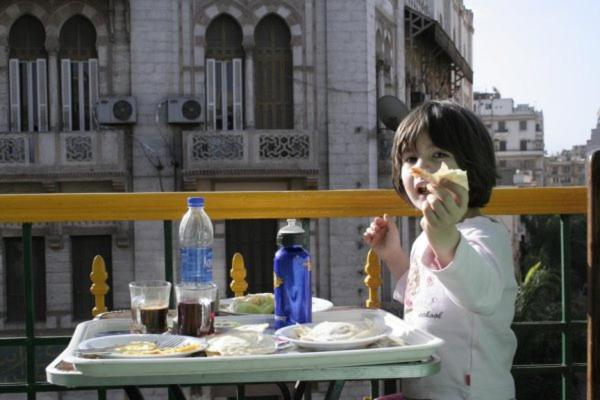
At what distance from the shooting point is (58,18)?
16078 millimetres

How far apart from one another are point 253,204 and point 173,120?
502 inches

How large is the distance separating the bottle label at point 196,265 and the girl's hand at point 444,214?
76 cm

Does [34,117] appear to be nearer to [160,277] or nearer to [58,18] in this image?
[58,18]

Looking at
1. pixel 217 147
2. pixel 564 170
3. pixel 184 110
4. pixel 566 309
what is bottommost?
pixel 566 309

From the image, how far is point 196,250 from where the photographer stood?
2.44m

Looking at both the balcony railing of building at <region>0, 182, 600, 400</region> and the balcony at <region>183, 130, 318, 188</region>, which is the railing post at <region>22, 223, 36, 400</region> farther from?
the balcony at <region>183, 130, 318, 188</region>

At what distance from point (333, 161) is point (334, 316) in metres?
14.1

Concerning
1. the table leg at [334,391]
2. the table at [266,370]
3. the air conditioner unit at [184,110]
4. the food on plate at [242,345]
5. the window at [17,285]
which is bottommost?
the window at [17,285]

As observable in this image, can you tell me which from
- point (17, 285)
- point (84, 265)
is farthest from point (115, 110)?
point (17, 285)

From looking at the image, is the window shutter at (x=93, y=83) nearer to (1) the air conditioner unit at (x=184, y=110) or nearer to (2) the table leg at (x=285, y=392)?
(1) the air conditioner unit at (x=184, y=110)

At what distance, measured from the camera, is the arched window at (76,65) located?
53.4 ft

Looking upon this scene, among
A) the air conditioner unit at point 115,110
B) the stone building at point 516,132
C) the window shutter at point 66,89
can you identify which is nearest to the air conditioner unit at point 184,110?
the air conditioner unit at point 115,110

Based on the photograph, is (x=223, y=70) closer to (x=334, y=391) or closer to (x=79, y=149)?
(x=79, y=149)

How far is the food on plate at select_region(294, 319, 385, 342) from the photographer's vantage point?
203cm
